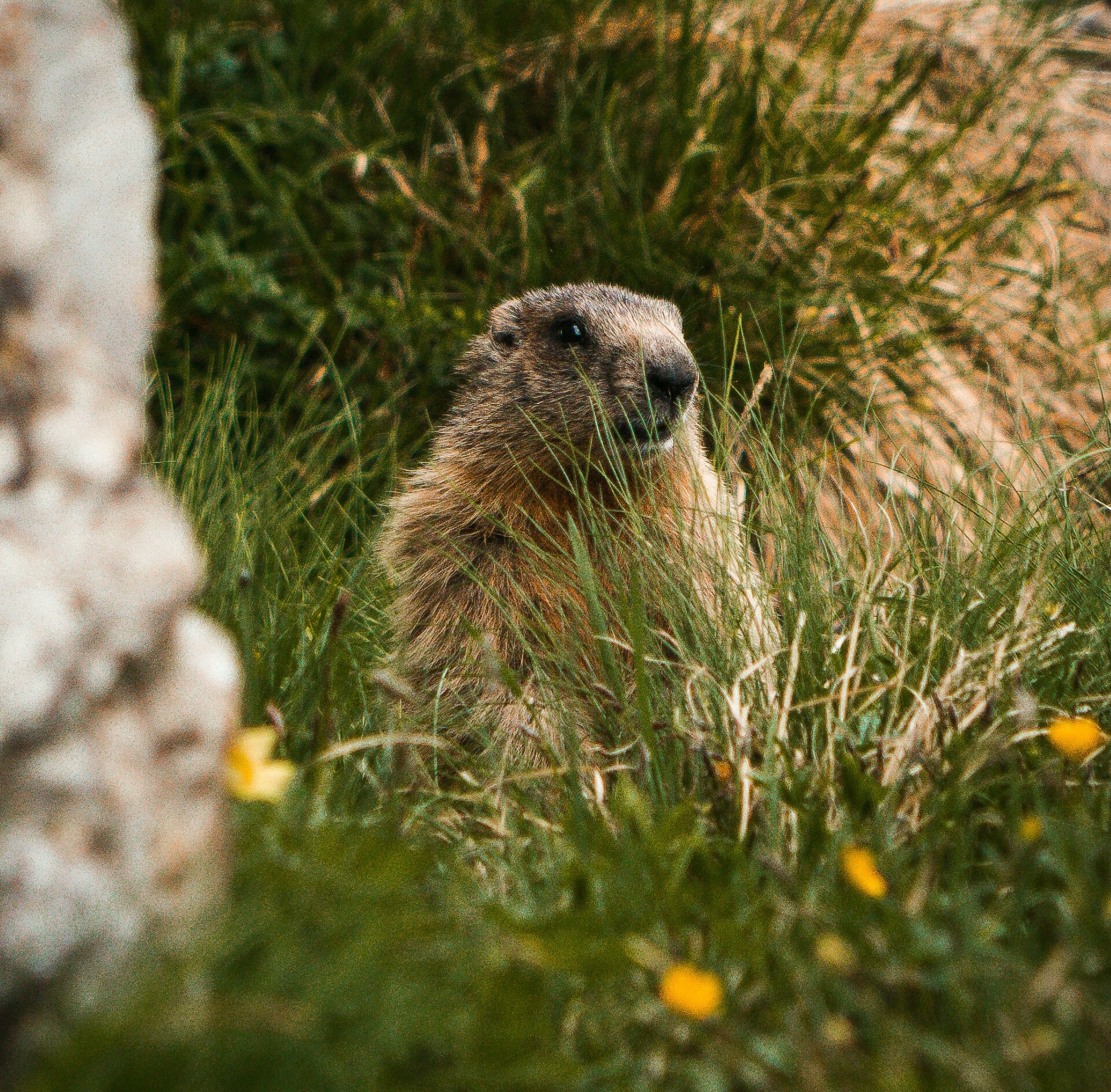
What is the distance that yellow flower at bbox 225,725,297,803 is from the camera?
5.53ft

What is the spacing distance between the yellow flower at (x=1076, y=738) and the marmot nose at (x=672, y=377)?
1.46 m

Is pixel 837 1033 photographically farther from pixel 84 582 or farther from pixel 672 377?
pixel 672 377

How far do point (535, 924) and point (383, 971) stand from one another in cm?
29

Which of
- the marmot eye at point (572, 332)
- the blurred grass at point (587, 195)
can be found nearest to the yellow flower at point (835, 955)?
the marmot eye at point (572, 332)

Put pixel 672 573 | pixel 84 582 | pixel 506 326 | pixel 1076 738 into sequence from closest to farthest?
1. pixel 84 582
2. pixel 1076 738
3. pixel 672 573
4. pixel 506 326

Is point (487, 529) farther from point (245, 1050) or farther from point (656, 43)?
point (656, 43)

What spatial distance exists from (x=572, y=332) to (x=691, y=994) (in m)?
2.56

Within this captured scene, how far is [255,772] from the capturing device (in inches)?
68.2

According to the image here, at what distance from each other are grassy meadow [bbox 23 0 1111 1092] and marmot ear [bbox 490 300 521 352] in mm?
578

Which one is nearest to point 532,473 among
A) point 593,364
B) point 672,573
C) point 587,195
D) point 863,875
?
point 593,364

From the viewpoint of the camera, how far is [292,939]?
1389mm

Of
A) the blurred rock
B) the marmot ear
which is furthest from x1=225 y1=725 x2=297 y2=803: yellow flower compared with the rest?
the marmot ear

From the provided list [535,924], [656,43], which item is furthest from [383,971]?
[656,43]

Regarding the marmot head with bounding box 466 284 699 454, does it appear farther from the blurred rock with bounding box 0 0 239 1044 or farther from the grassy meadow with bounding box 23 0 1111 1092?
the blurred rock with bounding box 0 0 239 1044
